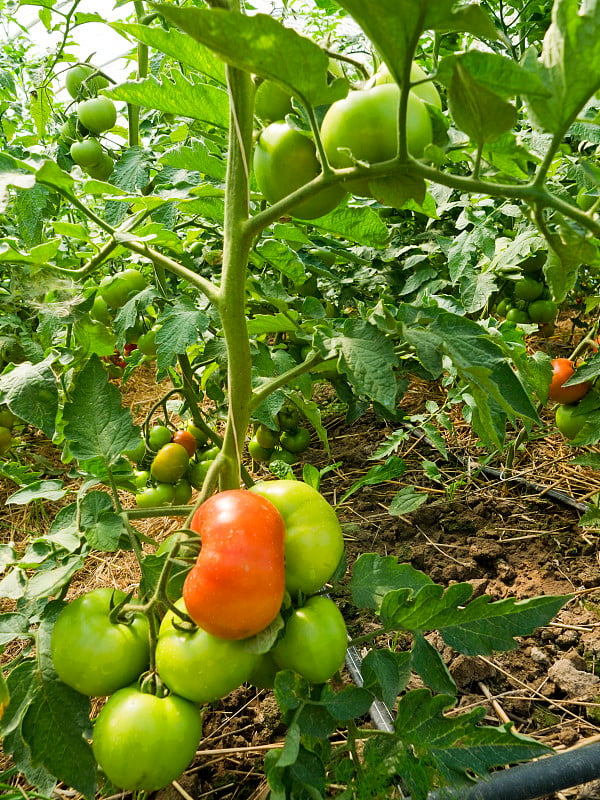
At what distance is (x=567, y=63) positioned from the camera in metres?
0.41

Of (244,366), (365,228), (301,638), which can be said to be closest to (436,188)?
(365,228)

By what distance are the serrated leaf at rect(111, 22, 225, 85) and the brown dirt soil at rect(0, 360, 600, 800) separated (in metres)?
0.70

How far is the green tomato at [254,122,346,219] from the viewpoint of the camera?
0.61 m

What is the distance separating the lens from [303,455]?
6.52ft

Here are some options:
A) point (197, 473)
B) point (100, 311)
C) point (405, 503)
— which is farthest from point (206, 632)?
point (100, 311)

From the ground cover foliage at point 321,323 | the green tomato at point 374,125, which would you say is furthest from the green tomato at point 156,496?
the green tomato at point 374,125

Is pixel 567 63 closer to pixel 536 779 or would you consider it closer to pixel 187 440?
pixel 536 779

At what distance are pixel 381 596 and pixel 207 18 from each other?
66 centimetres

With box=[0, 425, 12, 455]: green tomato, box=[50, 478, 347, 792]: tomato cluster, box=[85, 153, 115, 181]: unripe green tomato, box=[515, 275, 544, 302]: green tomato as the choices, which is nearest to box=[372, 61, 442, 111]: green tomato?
box=[50, 478, 347, 792]: tomato cluster

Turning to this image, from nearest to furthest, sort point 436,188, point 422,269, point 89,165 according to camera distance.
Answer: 1. point 436,188
2. point 422,269
3. point 89,165

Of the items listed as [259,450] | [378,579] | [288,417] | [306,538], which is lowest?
[259,450]

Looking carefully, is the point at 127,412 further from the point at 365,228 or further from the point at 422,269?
the point at 422,269

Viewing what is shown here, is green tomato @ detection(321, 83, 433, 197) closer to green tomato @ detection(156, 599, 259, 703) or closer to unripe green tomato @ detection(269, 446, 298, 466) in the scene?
green tomato @ detection(156, 599, 259, 703)

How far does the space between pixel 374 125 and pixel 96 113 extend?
1.29m
